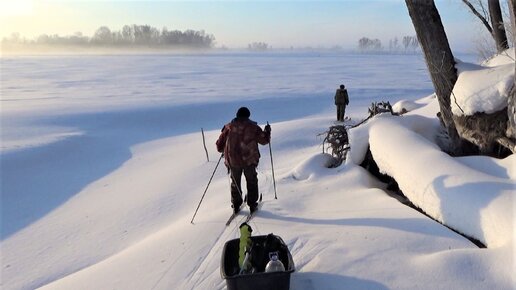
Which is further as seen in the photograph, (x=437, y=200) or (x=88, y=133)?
(x=88, y=133)

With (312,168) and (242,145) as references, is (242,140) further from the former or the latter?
(312,168)

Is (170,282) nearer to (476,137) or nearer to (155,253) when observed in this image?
(155,253)

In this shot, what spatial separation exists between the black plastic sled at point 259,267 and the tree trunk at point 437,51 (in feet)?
11.4

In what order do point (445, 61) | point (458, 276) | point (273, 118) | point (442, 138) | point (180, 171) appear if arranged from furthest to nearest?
1. point (273, 118)
2. point (180, 171)
3. point (442, 138)
4. point (445, 61)
5. point (458, 276)

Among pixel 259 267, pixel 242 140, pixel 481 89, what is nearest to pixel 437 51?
pixel 481 89

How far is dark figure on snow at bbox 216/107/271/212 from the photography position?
220 inches

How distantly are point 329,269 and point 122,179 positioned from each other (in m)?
7.90

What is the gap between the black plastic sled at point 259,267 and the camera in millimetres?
3322

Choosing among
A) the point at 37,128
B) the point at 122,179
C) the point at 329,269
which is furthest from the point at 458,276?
the point at 37,128

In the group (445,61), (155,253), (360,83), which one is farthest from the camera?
(360,83)

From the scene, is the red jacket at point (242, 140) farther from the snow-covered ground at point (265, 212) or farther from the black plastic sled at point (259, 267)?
the black plastic sled at point (259, 267)

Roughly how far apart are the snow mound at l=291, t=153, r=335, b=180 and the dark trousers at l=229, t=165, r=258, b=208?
4.58 ft

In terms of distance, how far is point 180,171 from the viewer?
10.3m

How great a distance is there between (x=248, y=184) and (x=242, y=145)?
1.80ft
